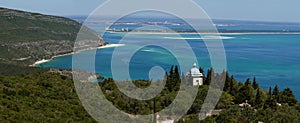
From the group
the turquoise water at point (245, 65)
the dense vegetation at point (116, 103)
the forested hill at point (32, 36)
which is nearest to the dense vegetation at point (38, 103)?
the dense vegetation at point (116, 103)

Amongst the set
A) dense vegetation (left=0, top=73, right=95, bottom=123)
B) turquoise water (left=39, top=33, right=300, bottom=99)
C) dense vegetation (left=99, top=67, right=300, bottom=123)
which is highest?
dense vegetation (left=0, top=73, right=95, bottom=123)

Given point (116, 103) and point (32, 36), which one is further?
point (32, 36)

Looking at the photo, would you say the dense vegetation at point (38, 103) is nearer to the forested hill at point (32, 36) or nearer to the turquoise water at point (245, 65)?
the turquoise water at point (245, 65)

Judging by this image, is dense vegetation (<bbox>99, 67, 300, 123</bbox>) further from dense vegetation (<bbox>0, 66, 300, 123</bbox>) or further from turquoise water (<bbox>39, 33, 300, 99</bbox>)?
turquoise water (<bbox>39, 33, 300, 99</bbox>)

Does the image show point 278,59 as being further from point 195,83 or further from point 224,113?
point 224,113

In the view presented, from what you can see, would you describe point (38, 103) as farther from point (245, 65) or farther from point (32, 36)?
point (32, 36)

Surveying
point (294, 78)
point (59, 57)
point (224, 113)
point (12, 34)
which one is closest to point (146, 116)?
point (224, 113)

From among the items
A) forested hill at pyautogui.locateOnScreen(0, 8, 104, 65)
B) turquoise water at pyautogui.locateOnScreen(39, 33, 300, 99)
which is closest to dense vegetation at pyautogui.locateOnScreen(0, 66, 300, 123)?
turquoise water at pyautogui.locateOnScreen(39, 33, 300, 99)

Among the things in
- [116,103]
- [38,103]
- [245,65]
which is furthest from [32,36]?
[38,103]

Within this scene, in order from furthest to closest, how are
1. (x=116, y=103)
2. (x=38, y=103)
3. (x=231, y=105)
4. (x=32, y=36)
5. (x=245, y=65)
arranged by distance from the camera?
(x=32, y=36) < (x=245, y=65) < (x=231, y=105) < (x=116, y=103) < (x=38, y=103)
